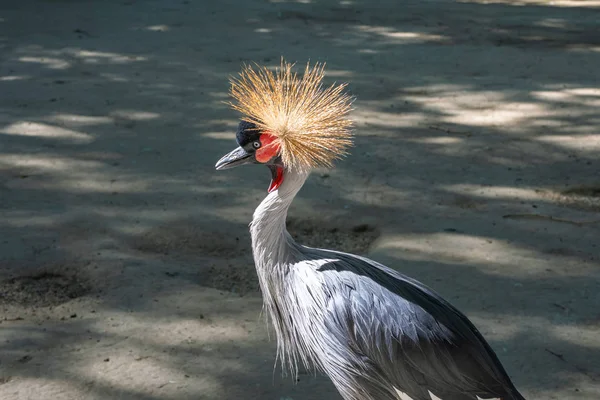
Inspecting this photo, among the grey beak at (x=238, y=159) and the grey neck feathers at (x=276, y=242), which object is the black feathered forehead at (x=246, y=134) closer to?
the grey beak at (x=238, y=159)

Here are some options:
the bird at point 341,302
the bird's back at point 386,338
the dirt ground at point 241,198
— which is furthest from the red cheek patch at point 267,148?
the dirt ground at point 241,198

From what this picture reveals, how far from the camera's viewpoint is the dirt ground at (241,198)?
10.4 feet

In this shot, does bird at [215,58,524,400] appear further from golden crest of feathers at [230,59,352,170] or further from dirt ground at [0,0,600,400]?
dirt ground at [0,0,600,400]

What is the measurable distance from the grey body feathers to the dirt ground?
509mm

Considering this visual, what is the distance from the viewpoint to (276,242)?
8.34 ft

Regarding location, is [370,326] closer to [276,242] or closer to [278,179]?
[276,242]

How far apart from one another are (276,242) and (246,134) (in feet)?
1.18

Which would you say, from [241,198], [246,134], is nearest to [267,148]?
[246,134]

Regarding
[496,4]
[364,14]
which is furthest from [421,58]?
[496,4]

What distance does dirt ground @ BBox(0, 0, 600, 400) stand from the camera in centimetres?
317

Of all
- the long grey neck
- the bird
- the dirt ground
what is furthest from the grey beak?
the dirt ground

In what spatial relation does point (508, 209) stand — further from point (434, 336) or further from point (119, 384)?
point (119, 384)

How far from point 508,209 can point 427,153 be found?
33.2 inches

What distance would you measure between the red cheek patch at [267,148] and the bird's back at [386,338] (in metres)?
0.37
